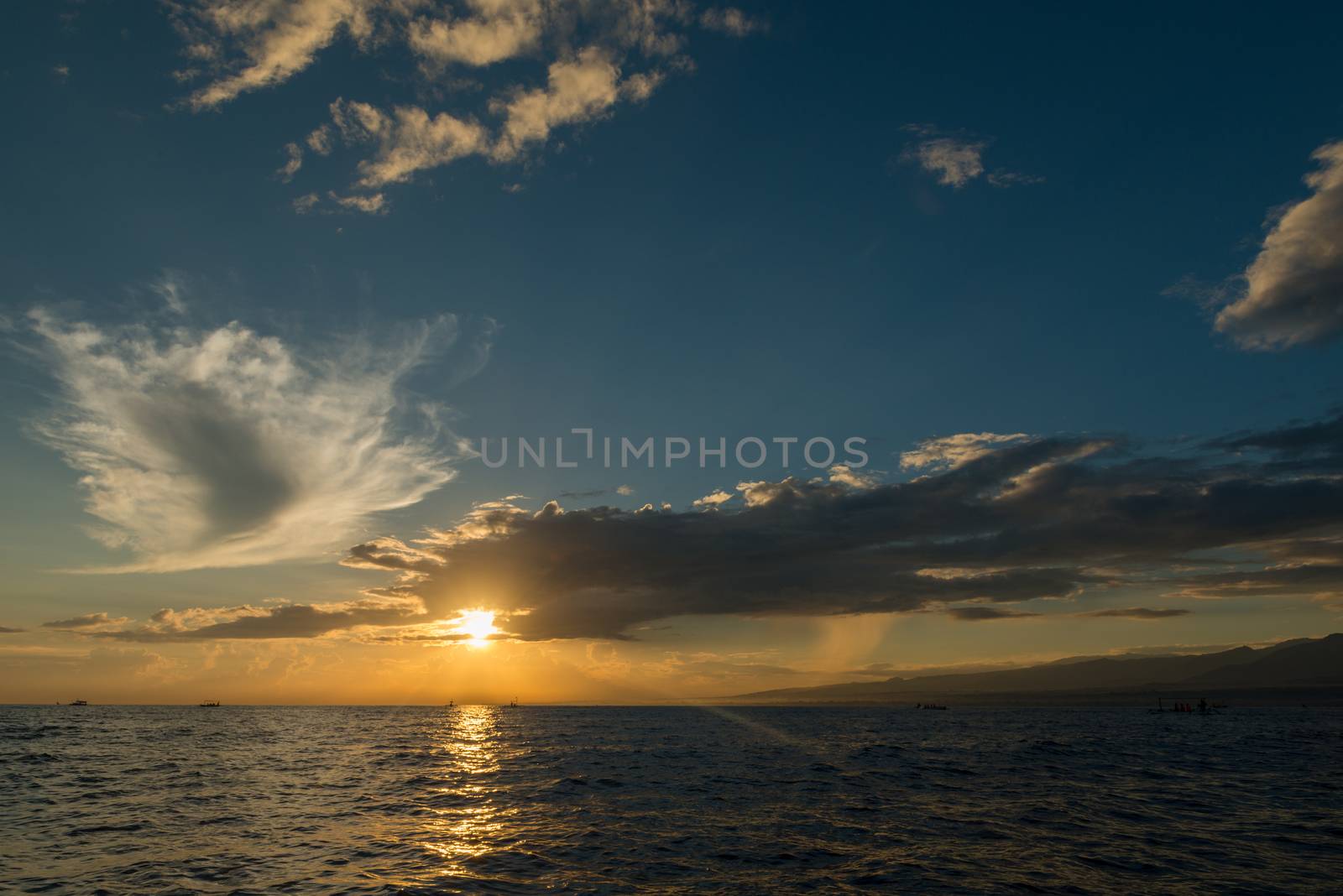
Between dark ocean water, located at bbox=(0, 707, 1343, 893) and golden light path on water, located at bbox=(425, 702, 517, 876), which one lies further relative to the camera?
golden light path on water, located at bbox=(425, 702, 517, 876)

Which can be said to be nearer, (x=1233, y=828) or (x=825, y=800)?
(x=1233, y=828)

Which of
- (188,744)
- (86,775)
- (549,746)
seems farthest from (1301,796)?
(188,744)

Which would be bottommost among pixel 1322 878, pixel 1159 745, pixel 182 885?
pixel 1159 745

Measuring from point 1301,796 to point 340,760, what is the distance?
77.0 m

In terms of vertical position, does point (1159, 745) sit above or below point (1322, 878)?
below

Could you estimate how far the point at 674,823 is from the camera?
37062 mm

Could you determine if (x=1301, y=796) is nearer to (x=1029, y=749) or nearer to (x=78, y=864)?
(x=1029, y=749)

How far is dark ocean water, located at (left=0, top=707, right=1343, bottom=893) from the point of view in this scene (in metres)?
26.3

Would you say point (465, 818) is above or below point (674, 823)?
above

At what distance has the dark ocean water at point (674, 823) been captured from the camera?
86.2ft

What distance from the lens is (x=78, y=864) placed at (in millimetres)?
27844

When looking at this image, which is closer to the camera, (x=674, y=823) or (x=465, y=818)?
(x=674, y=823)

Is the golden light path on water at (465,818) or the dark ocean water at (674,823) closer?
the dark ocean water at (674,823)

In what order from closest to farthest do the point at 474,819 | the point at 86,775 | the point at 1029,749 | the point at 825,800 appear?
Result: the point at 474,819 → the point at 825,800 → the point at 86,775 → the point at 1029,749
